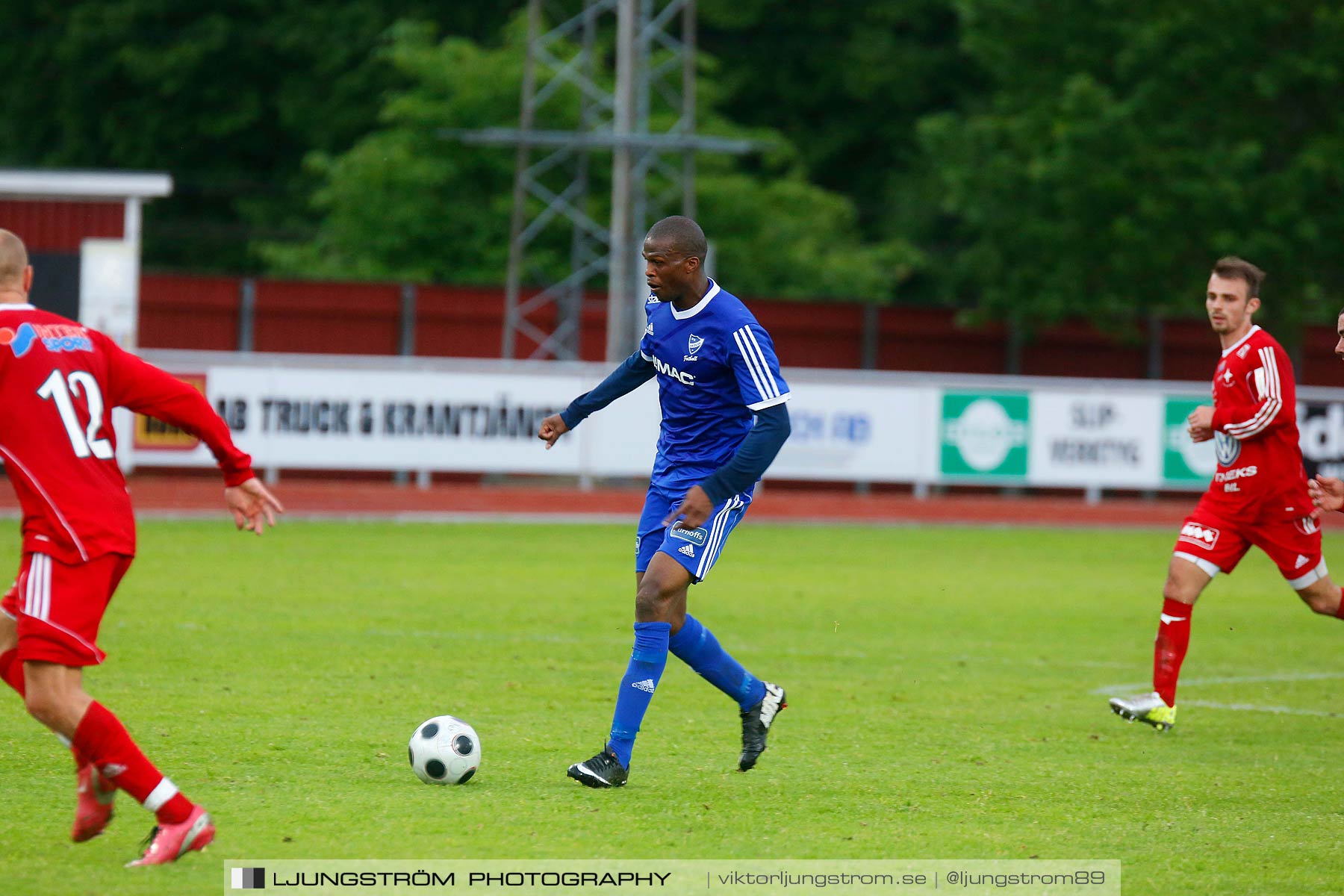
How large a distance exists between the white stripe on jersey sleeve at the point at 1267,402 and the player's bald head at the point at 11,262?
575 centimetres

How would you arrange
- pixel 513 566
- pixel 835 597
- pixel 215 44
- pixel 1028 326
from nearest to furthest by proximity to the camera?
1. pixel 835 597
2. pixel 513 566
3. pixel 1028 326
4. pixel 215 44

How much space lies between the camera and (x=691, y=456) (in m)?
6.94

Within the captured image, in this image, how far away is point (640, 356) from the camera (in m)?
7.11

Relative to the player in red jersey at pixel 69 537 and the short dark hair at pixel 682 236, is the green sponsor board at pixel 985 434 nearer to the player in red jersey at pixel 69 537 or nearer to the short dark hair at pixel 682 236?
the short dark hair at pixel 682 236

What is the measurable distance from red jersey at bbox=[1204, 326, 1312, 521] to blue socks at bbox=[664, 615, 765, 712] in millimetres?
2848

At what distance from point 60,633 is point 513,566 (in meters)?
9.98

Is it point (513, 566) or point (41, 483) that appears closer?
point (41, 483)

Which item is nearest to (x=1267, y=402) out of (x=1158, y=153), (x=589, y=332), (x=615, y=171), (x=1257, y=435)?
(x=1257, y=435)

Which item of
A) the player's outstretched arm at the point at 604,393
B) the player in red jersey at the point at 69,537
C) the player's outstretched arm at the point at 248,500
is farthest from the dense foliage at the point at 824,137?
the player in red jersey at the point at 69,537

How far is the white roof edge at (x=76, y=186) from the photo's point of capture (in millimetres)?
23297

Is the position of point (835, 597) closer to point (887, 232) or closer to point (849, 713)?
point (849, 713)

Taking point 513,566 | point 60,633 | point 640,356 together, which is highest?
point 640,356

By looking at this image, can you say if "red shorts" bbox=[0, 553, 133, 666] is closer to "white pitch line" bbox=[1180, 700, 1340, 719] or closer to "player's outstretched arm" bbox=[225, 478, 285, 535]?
"player's outstretched arm" bbox=[225, 478, 285, 535]

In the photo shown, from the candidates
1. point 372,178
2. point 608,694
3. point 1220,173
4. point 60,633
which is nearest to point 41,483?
point 60,633
